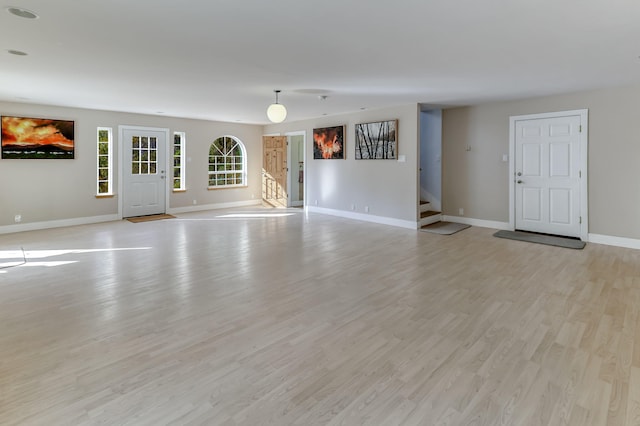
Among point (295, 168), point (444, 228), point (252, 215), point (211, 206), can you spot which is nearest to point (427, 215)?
point (444, 228)

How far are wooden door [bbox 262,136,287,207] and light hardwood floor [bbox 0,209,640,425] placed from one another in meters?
5.35

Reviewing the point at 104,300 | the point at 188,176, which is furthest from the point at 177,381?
the point at 188,176

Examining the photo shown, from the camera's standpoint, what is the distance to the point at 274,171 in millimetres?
10523

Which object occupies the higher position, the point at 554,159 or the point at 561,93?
the point at 561,93

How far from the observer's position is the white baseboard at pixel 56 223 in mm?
6949

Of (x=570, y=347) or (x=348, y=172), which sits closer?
(x=570, y=347)

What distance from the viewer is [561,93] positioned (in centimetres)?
599

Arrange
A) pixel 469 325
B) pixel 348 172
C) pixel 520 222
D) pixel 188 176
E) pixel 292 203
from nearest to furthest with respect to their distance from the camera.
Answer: pixel 469 325, pixel 520 222, pixel 348 172, pixel 188 176, pixel 292 203

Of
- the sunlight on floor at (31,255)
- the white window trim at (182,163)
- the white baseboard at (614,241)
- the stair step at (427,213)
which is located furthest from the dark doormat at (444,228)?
the white window trim at (182,163)

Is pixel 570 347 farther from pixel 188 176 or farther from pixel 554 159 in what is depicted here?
pixel 188 176

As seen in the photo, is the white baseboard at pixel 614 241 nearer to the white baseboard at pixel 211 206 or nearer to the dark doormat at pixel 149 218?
the white baseboard at pixel 211 206

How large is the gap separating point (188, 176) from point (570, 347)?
349 inches

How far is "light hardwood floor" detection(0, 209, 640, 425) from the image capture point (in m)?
1.98

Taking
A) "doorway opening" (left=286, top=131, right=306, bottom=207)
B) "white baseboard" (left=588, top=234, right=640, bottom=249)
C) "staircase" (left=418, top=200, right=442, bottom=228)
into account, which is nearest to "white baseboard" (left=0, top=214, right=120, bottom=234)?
"doorway opening" (left=286, top=131, right=306, bottom=207)
